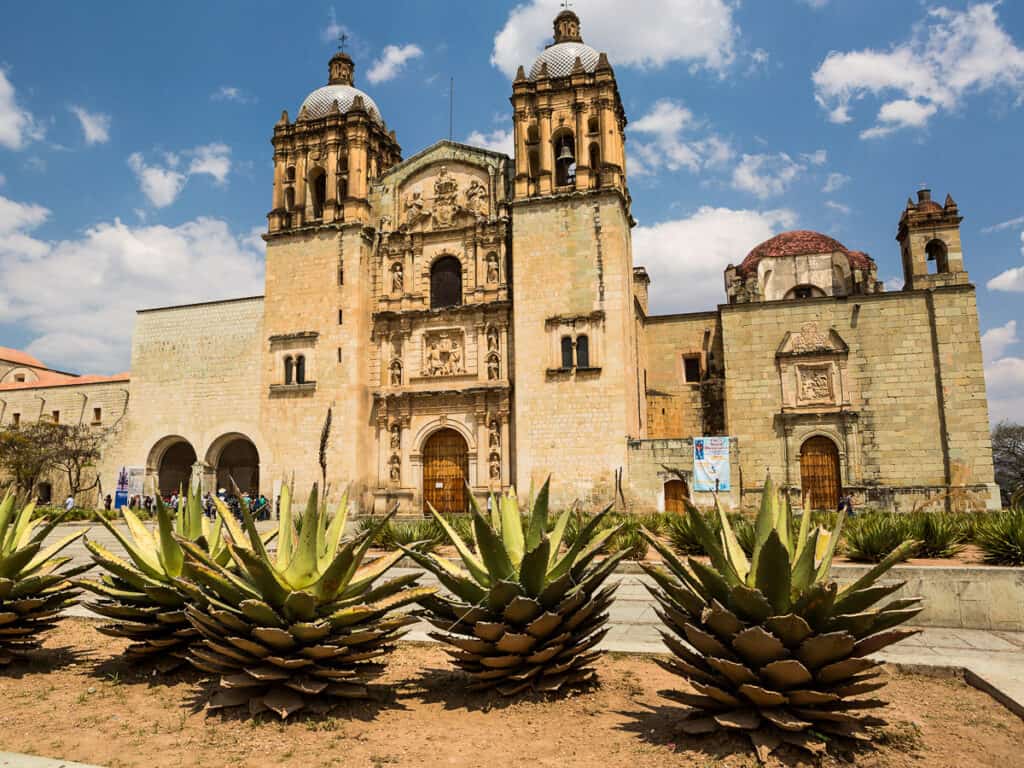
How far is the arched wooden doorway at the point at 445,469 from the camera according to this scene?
24312 mm

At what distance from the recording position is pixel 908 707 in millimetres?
4074

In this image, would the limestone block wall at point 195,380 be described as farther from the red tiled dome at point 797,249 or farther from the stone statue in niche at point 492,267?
the red tiled dome at point 797,249

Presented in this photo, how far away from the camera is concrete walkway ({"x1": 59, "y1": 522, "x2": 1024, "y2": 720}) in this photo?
434 cm

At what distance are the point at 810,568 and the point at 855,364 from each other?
2205cm

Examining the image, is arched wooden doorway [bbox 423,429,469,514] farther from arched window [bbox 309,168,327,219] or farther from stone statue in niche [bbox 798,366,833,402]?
stone statue in niche [bbox 798,366,833,402]

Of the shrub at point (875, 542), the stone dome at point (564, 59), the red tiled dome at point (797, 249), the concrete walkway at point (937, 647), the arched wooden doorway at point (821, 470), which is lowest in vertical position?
the concrete walkway at point (937, 647)

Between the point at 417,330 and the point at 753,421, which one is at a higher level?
the point at 417,330

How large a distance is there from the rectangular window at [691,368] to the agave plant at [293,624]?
2350 centimetres

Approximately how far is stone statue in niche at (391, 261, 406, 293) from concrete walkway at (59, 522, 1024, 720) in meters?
17.3

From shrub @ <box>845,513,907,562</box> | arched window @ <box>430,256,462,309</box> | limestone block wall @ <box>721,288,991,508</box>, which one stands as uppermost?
arched window @ <box>430,256,462,309</box>

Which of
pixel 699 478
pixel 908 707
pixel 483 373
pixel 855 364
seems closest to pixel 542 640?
pixel 908 707

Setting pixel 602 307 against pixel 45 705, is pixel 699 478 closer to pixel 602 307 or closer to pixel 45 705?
pixel 602 307

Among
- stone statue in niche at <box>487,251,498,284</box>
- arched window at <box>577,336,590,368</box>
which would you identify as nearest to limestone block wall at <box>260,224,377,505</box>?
stone statue in niche at <box>487,251,498,284</box>

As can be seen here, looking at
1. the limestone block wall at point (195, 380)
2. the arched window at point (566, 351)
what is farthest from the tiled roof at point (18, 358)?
the arched window at point (566, 351)
